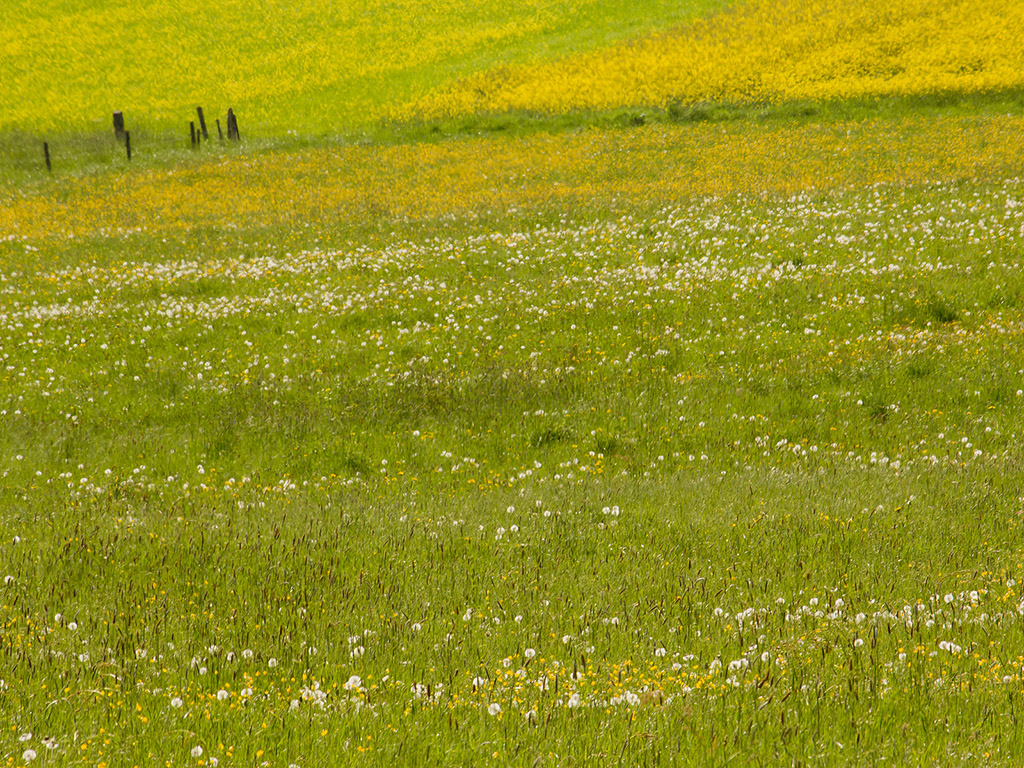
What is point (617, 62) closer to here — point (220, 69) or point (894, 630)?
point (220, 69)

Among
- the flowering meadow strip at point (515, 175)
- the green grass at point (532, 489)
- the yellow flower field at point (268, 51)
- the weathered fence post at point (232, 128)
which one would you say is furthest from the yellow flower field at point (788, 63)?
the green grass at point (532, 489)

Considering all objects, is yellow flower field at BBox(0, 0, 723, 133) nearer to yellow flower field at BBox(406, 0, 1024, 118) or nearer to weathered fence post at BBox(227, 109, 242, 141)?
weathered fence post at BBox(227, 109, 242, 141)

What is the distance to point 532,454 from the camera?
10469mm

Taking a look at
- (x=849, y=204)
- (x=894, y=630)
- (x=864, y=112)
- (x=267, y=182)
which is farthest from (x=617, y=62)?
(x=894, y=630)

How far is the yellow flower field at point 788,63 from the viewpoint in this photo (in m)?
32.7

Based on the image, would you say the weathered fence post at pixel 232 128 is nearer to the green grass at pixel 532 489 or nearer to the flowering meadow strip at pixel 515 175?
the flowering meadow strip at pixel 515 175

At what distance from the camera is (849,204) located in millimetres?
18594

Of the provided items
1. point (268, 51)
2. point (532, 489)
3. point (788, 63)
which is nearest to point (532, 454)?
point (532, 489)

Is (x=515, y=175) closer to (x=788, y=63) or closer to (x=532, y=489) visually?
(x=788, y=63)

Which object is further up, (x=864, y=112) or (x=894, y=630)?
(x=864, y=112)

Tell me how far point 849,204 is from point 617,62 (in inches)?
982

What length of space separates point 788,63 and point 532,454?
32636 millimetres

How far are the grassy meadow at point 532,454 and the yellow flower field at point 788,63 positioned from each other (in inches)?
163

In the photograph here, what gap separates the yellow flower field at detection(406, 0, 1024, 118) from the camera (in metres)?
32.7
